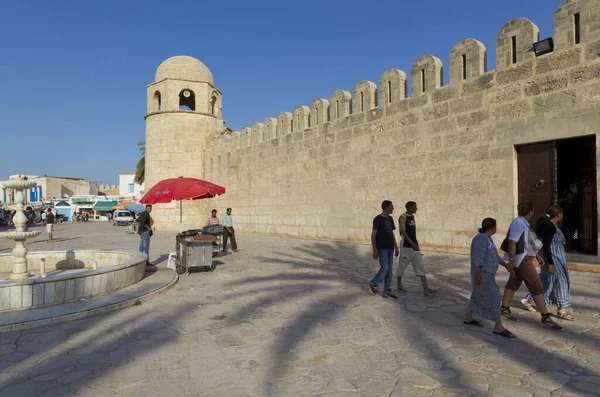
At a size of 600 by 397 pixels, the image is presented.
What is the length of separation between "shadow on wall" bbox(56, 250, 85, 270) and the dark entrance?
9901mm

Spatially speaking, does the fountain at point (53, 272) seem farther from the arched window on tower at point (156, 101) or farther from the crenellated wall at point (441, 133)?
the arched window on tower at point (156, 101)

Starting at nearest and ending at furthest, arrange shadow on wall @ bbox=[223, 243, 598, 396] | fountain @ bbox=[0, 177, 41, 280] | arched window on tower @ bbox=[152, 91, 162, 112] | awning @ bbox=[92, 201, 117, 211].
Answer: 1. shadow on wall @ bbox=[223, 243, 598, 396]
2. fountain @ bbox=[0, 177, 41, 280]
3. arched window on tower @ bbox=[152, 91, 162, 112]
4. awning @ bbox=[92, 201, 117, 211]

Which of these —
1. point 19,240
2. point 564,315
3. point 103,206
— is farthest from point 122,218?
point 564,315

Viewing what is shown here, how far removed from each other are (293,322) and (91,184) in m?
77.6

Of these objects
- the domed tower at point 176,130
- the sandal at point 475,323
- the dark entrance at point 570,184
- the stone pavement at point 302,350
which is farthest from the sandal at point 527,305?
the domed tower at point 176,130

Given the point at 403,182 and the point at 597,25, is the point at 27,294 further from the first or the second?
the point at 597,25

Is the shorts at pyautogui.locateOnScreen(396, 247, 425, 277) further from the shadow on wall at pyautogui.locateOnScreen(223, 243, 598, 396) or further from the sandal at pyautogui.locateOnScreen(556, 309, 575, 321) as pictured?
the sandal at pyautogui.locateOnScreen(556, 309, 575, 321)

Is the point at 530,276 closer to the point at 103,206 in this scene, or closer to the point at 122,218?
the point at 122,218

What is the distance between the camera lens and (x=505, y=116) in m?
9.00

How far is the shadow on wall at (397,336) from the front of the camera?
3377 millimetres

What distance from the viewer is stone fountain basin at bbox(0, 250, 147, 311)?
505 centimetres

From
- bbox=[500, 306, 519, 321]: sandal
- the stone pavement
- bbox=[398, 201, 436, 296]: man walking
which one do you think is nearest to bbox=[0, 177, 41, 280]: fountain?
the stone pavement

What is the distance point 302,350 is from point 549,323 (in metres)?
2.79

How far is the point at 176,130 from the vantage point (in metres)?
21.0
